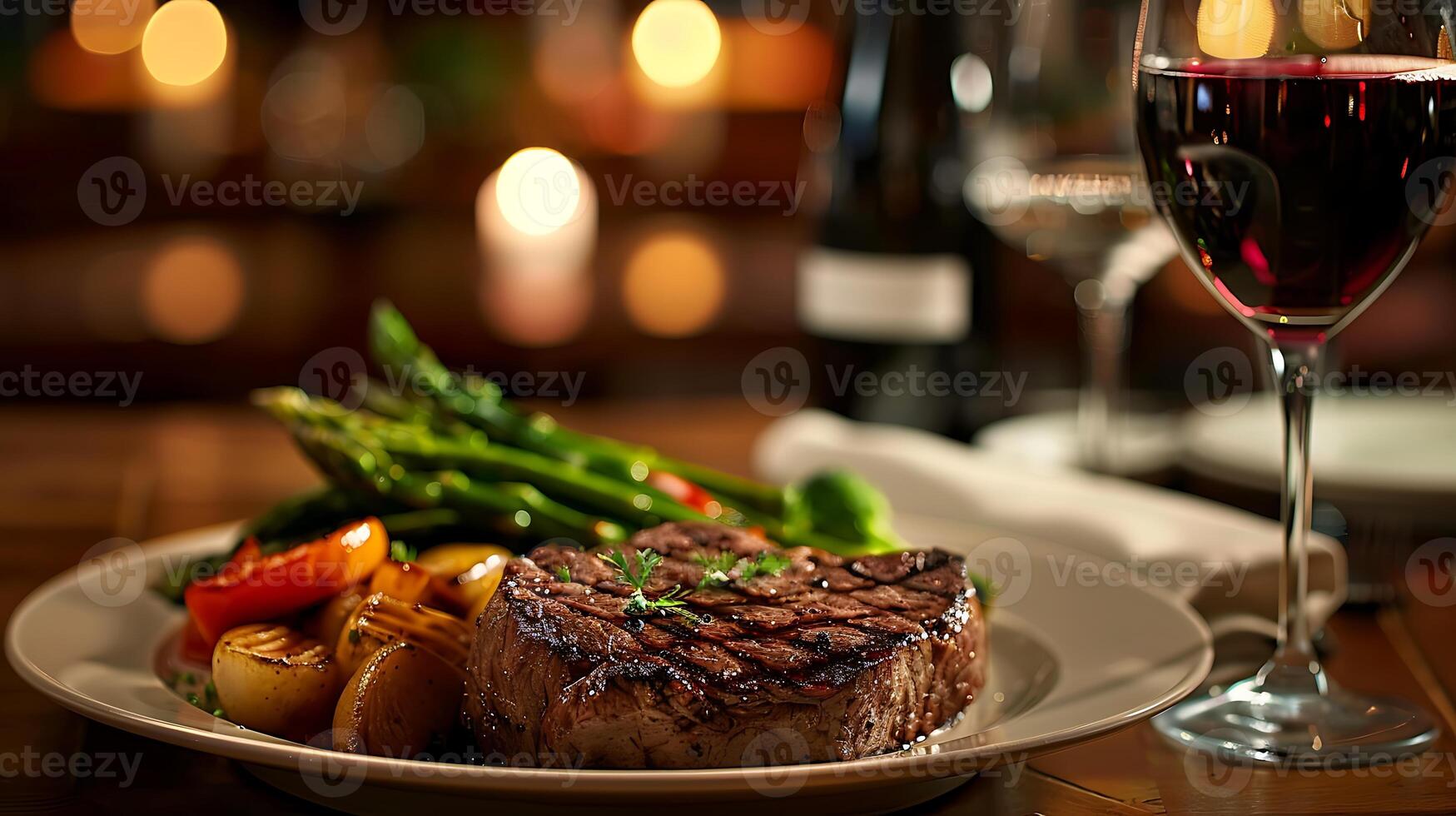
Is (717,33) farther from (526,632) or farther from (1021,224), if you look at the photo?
(526,632)

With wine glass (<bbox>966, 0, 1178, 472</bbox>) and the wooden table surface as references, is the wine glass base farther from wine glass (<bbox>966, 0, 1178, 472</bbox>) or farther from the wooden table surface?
wine glass (<bbox>966, 0, 1178, 472</bbox>)

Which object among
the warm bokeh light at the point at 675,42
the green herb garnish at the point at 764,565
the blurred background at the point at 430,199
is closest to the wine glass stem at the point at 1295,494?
the green herb garnish at the point at 764,565

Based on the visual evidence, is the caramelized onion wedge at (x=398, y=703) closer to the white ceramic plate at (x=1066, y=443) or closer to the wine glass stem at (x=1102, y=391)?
the white ceramic plate at (x=1066, y=443)

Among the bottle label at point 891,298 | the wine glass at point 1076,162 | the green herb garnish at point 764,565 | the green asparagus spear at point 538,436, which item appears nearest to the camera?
the green herb garnish at point 764,565

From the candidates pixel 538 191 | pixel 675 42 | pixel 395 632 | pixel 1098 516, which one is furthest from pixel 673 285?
pixel 395 632

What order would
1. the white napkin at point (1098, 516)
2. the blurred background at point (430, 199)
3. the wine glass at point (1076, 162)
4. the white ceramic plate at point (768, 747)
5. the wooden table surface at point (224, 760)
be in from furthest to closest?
1. the blurred background at point (430, 199)
2. the wine glass at point (1076, 162)
3. the white napkin at point (1098, 516)
4. the wooden table surface at point (224, 760)
5. the white ceramic plate at point (768, 747)

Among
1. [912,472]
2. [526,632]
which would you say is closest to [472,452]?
[912,472]
